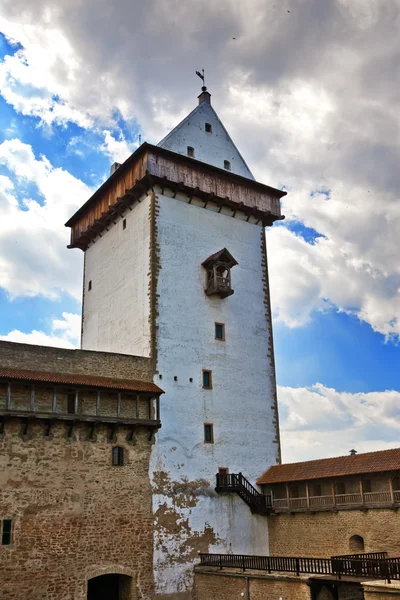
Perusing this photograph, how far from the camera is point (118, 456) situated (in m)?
24.7

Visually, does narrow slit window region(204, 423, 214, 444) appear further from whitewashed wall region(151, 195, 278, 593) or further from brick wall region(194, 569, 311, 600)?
brick wall region(194, 569, 311, 600)

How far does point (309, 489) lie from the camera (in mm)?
26969

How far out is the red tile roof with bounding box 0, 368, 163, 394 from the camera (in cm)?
2267

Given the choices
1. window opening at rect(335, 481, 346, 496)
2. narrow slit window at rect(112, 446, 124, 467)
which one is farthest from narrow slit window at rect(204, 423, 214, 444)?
window opening at rect(335, 481, 346, 496)

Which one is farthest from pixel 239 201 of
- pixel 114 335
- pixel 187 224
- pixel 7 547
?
pixel 7 547

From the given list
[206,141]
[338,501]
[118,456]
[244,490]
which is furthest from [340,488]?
[206,141]

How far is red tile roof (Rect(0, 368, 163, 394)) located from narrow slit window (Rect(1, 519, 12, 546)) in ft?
16.7

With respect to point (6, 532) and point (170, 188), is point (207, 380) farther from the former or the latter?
point (6, 532)

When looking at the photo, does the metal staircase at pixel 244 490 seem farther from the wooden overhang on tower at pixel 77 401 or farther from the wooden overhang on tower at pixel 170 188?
the wooden overhang on tower at pixel 170 188

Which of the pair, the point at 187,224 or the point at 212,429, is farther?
the point at 187,224

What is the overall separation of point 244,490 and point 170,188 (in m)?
15.3

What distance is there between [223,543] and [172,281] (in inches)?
486

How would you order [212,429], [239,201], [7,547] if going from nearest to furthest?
[7,547] → [212,429] → [239,201]

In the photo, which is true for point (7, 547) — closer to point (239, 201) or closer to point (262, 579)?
point (262, 579)
